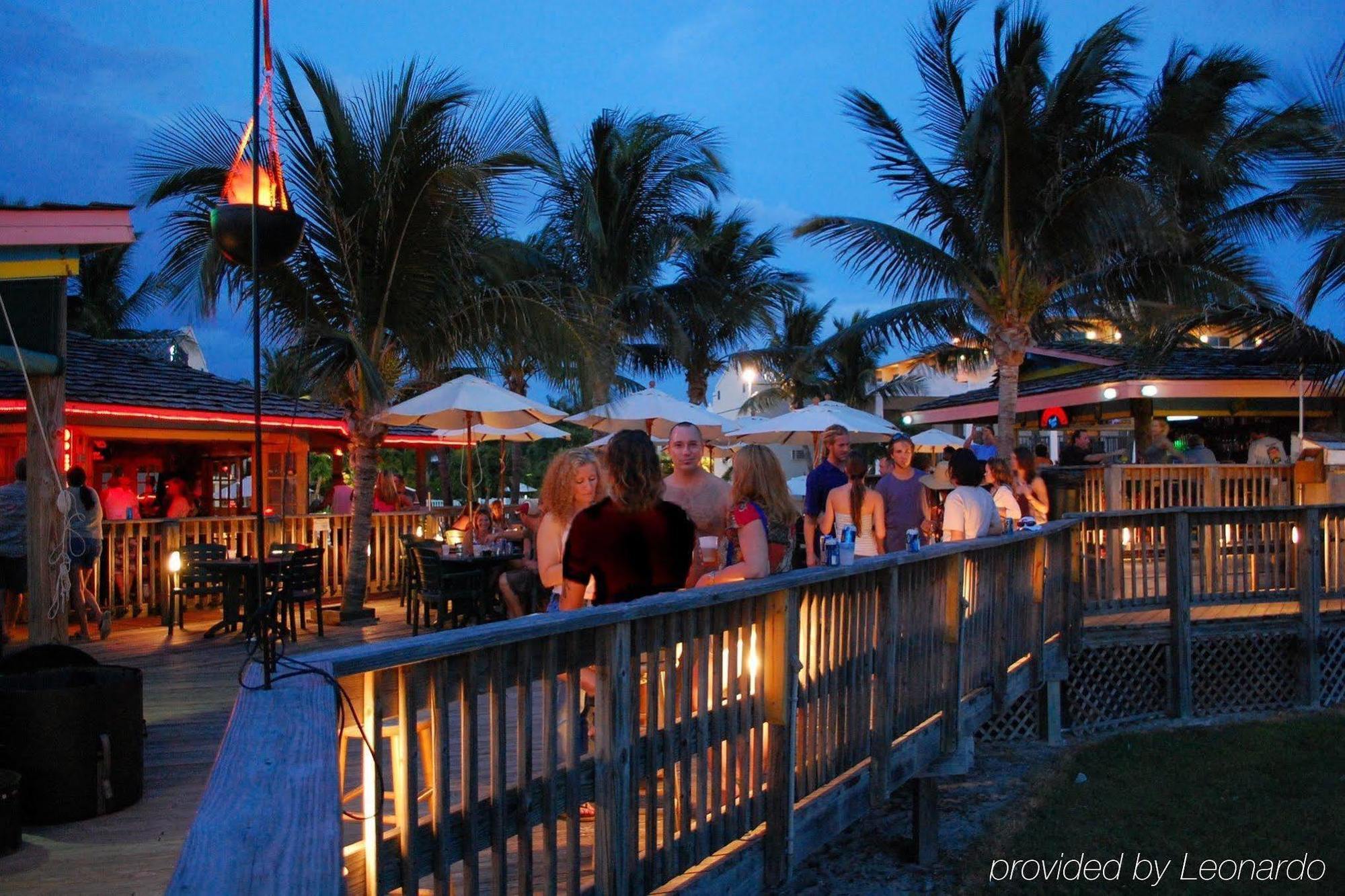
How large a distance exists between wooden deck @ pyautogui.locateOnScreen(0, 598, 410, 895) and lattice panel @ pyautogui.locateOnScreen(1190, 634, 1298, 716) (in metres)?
8.54

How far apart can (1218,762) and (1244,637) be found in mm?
2478

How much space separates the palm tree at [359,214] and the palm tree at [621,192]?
Result: 666 cm

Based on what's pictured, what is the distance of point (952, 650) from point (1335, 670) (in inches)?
319

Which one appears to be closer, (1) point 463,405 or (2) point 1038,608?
(2) point 1038,608

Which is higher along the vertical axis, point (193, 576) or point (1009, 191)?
point (1009, 191)

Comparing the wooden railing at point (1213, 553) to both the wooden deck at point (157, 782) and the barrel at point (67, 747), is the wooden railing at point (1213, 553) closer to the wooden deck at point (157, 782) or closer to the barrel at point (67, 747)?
the wooden deck at point (157, 782)

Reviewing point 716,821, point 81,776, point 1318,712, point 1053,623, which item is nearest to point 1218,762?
Answer: point 1053,623

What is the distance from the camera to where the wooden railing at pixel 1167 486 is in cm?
Result: 1419

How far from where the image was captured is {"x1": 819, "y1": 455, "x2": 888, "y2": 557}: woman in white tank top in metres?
8.08

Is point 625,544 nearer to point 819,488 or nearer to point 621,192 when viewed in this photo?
point 819,488

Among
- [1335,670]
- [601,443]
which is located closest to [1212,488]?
[1335,670]

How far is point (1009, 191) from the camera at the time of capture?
15312 mm

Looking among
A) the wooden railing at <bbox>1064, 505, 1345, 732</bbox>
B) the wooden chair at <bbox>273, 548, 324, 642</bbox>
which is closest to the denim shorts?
the wooden chair at <bbox>273, 548, 324, 642</bbox>

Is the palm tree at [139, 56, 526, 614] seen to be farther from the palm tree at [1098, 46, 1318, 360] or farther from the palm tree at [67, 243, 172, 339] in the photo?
the palm tree at [67, 243, 172, 339]
